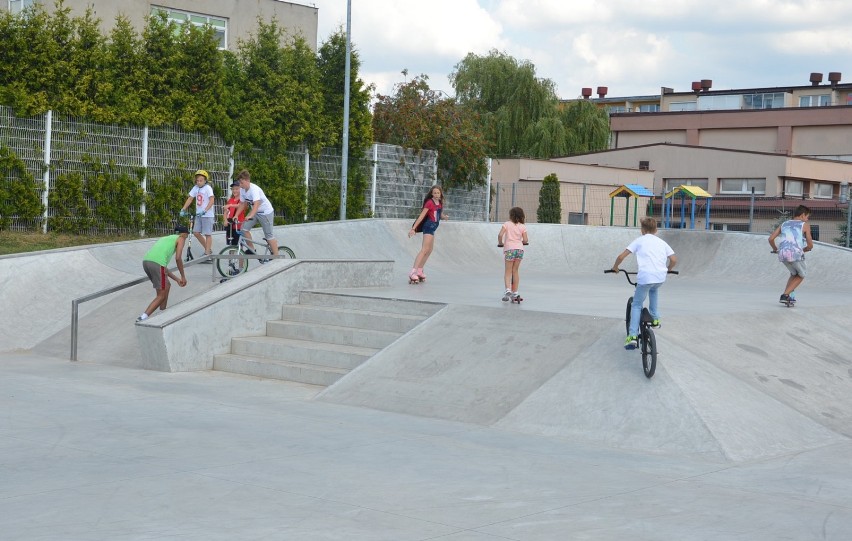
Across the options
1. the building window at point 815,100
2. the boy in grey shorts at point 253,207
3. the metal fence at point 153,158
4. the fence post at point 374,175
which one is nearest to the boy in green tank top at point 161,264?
the boy in grey shorts at point 253,207

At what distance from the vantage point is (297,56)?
24750mm

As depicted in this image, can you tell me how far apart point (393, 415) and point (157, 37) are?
15089 mm

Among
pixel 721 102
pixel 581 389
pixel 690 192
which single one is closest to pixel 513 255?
pixel 581 389

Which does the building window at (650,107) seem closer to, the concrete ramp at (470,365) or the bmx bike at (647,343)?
the concrete ramp at (470,365)

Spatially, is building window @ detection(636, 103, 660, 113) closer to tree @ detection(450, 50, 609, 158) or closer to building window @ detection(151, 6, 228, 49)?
tree @ detection(450, 50, 609, 158)

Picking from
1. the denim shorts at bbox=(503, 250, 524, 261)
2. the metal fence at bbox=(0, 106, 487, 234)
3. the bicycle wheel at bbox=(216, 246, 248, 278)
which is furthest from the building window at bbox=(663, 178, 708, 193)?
the denim shorts at bbox=(503, 250, 524, 261)

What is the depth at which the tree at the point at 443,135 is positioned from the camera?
30141 mm

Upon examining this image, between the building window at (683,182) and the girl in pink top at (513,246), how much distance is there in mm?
42758

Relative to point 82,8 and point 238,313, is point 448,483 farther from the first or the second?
point 82,8

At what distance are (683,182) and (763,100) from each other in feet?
78.4

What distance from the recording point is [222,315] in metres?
12.3

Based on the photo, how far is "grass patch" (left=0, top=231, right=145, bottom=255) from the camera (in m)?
17.4

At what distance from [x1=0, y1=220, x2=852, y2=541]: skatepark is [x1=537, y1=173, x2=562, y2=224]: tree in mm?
18110

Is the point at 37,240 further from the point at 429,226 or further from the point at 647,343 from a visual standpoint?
the point at 647,343
